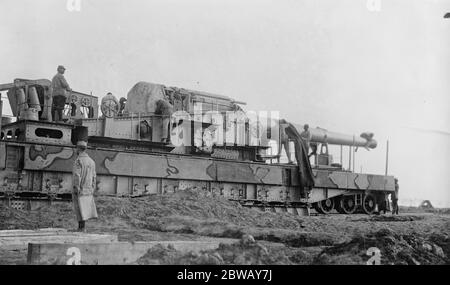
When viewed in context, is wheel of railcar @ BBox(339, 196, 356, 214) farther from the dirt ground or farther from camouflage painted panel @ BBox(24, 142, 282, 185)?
camouflage painted panel @ BBox(24, 142, 282, 185)

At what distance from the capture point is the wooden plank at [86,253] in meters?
7.00

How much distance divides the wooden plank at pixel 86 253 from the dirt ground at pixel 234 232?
0.18 metres

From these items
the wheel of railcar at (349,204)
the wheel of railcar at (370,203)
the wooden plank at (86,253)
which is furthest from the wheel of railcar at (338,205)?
the wooden plank at (86,253)

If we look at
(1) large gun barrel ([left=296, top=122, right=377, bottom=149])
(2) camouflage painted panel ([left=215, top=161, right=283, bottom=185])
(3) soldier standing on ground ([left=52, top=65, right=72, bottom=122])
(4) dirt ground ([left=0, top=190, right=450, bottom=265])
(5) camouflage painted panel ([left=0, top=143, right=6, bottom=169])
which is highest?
(3) soldier standing on ground ([left=52, top=65, right=72, bottom=122])

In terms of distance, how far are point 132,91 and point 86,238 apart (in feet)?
36.7

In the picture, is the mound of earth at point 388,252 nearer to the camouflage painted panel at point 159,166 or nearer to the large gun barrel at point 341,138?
the camouflage painted panel at point 159,166

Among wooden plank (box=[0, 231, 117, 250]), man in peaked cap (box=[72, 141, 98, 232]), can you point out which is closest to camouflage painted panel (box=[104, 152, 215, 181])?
man in peaked cap (box=[72, 141, 98, 232])

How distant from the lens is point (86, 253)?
7.20 meters

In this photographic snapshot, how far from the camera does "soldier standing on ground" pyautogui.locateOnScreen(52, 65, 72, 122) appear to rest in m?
15.4

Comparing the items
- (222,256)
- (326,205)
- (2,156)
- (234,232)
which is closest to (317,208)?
(326,205)

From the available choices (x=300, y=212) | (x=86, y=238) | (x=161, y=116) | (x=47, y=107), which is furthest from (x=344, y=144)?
(x=86, y=238)

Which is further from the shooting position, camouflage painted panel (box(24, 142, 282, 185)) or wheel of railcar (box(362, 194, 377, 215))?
wheel of railcar (box(362, 194, 377, 215))

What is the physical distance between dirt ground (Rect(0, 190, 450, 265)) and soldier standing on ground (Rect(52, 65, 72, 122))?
113 inches

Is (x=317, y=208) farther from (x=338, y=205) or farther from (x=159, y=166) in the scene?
(x=159, y=166)
